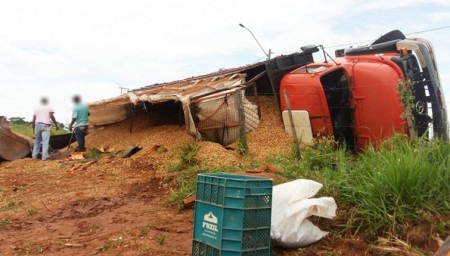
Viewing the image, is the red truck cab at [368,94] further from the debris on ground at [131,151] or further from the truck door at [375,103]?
the debris on ground at [131,151]

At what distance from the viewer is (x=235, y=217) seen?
3676 mm

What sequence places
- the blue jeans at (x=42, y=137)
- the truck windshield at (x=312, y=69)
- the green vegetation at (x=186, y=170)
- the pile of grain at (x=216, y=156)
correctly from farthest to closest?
the blue jeans at (x=42, y=137) < the truck windshield at (x=312, y=69) < the pile of grain at (x=216, y=156) < the green vegetation at (x=186, y=170)

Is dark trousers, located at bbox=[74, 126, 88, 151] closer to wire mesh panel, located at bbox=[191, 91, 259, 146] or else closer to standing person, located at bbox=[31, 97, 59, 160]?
standing person, located at bbox=[31, 97, 59, 160]

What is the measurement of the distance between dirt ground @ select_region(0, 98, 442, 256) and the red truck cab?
0.88 meters

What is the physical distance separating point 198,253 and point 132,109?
28.2 feet

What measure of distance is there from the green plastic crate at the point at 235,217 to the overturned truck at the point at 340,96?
2.87 m

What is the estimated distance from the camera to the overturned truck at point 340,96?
702 centimetres

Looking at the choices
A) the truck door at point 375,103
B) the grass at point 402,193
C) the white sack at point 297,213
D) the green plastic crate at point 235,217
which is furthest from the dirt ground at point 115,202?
the truck door at point 375,103

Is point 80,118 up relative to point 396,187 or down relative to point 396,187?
down

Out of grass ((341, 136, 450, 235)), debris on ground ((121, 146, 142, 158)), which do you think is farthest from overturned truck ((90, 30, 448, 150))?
grass ((341, 136, 450, 235))

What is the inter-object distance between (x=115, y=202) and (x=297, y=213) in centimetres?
349

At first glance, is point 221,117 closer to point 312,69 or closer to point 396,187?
point 312,69

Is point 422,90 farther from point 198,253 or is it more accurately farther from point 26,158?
point 26,158

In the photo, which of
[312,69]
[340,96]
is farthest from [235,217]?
[312,69]
